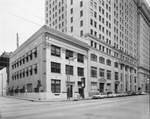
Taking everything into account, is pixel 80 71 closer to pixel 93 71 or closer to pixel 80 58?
pixel 80 58

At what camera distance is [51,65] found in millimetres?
32312

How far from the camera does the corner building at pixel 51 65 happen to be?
31.3 metres

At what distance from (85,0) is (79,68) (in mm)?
33869

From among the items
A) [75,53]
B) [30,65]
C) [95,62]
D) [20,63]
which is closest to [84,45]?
[75,53]

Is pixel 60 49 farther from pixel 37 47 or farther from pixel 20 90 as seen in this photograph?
pixel 20 90

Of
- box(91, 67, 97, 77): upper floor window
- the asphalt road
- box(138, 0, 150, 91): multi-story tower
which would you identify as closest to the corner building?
box(91, 67, 97, 77): upper floor window

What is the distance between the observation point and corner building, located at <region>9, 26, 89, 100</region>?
3131 cm

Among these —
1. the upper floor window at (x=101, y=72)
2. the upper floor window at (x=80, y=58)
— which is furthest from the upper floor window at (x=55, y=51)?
the upper floor window at (x=101, y=72)

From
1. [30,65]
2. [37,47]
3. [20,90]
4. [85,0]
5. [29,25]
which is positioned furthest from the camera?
[20,90]

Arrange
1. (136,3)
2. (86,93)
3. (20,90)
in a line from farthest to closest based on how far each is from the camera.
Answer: (20,90), (86,93), (136,3)

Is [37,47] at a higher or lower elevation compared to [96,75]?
higher

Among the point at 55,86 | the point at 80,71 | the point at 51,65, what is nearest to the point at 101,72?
the point at 80,71

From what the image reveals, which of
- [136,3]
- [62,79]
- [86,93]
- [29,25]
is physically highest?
[136,3]

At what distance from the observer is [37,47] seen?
110ft
